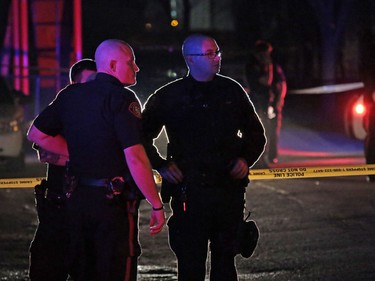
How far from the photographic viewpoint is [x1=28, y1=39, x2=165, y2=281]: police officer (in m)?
Answer: 4.43

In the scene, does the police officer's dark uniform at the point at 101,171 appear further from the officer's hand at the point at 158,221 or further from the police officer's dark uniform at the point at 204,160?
the police officer's dark uniform at the point at 204,160

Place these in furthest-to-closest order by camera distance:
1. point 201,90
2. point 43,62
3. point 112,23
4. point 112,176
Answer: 1. point 112,23
2. point 43,62
3. point 201,90
4. point 112,176

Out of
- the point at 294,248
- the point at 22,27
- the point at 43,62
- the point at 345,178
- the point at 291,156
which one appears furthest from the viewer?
the point at 43,62

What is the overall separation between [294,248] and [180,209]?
2.86 m

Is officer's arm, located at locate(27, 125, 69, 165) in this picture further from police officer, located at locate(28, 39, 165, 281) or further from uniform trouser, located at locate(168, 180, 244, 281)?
uniform trouser, located at locate(168, 180, 244, 281)

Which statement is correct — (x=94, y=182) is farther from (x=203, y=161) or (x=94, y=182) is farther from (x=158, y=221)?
(x=203, y=161)

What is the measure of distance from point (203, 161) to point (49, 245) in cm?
109

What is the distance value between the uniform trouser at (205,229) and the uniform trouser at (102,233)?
485mm

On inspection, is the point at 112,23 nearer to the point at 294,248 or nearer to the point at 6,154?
the point at 6,154

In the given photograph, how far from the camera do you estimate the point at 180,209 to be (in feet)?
16.6

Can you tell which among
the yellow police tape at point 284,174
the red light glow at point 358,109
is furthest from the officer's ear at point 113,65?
the red light glow at point 358,109

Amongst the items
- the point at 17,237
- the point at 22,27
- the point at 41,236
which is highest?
the point at 22,27

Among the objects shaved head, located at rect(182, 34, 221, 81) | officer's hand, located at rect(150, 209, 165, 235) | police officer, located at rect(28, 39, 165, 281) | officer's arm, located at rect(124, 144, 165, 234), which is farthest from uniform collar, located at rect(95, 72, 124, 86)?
officer's hand, located at rect(150, 209, 165, 235)

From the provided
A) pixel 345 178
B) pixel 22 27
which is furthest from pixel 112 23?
pixel 345 178
